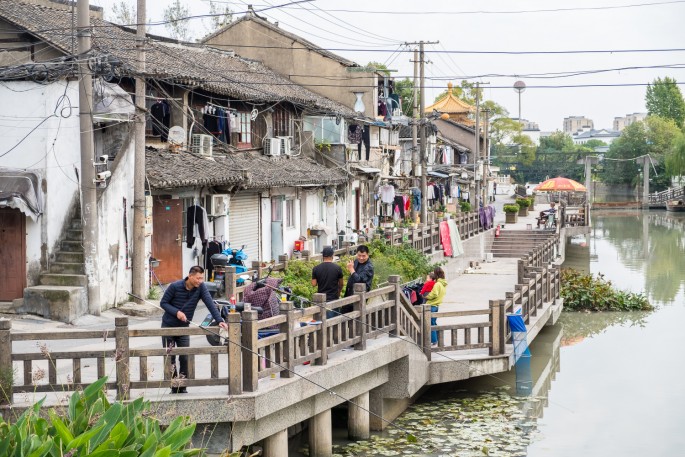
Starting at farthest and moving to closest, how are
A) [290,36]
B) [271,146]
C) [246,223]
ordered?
[290,36] → [271,146] → [246,223]

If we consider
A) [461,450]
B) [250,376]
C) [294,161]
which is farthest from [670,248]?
[250,376]

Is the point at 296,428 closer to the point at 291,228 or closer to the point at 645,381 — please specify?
the point at 645,381

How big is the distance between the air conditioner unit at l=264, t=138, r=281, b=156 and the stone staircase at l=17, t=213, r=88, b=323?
1195cm

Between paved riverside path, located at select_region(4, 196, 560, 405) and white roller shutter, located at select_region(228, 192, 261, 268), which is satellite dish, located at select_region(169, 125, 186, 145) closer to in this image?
white roller shutter, located at select_region(228, 192, 261, 268)

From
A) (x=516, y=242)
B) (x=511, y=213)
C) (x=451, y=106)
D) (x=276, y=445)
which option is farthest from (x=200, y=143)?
(x=451, y=106)

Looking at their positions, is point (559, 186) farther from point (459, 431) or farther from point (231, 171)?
point (459, 431)

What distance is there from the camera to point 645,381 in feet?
73.0

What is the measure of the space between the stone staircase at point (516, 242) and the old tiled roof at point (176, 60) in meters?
9.21

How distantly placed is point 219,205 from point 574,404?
1041cm

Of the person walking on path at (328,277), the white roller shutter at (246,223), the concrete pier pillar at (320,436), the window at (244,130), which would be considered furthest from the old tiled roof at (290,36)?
the concrete pier pillar at (320,436)

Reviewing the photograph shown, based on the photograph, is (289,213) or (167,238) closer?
(167,238)

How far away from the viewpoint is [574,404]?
20.1 metres

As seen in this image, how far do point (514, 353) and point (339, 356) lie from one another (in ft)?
17.0

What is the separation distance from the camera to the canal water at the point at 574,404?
16.3m
